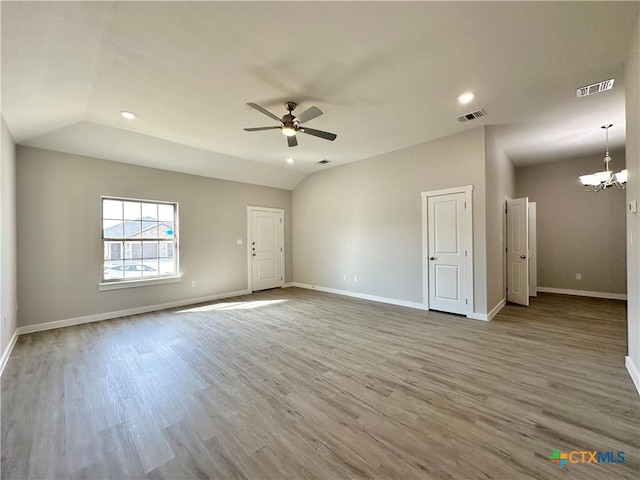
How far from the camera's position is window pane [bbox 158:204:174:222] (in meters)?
5.08

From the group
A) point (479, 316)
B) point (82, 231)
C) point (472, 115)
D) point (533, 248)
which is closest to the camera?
point (472, 115)

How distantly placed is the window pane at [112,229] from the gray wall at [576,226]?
28.8ft

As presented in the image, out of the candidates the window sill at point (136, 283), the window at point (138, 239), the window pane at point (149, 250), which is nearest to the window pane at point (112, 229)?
the window at point (138, 239)

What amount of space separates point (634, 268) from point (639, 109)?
53.0 inches

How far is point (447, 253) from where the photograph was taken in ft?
14.3

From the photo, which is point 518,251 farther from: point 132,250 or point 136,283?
point 132,250

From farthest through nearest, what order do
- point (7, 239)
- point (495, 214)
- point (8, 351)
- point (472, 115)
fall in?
point (495, 214) < point (472, 115) < point (7, 239) < point (8, 351)

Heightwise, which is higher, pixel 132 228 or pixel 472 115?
pixel 472 115

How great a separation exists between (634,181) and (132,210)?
6705 mm

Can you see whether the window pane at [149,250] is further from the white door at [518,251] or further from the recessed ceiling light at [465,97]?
the white door at [518,251]

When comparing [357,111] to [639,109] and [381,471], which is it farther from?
[381,471]

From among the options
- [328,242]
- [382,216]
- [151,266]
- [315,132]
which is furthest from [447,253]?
[151,266]

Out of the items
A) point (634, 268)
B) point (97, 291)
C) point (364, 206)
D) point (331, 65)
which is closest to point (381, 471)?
point (634, 268)

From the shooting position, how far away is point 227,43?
2.14m
